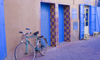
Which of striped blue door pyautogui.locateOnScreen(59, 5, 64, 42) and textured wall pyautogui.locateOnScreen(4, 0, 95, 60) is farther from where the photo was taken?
striped blue door pyautogui.locateOnScreen(59, 5, 64, 42)

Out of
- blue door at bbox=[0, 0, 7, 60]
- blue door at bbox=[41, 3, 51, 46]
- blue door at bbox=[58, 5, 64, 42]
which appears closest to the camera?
blue door at bbox=[0, 0, 7, 60]

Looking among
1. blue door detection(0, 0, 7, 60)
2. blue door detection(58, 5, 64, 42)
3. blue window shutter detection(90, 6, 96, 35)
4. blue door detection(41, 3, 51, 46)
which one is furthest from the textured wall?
blue window shutter detection(90, 6, 96, 35)

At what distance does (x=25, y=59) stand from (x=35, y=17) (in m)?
1.83

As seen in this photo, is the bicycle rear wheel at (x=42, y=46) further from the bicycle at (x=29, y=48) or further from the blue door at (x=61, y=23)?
the blue door at (x=61, y=23)

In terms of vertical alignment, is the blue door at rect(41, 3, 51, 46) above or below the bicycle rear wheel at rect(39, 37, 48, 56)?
above

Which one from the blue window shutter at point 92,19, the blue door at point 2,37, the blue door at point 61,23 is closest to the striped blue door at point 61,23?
the blue door at point 61,23

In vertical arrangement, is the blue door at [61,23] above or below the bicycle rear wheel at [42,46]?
above

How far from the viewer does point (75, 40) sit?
8.66 m

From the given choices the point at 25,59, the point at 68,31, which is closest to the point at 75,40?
the point at 68,31

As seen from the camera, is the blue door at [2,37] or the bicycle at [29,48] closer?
the blue door at [2,37]

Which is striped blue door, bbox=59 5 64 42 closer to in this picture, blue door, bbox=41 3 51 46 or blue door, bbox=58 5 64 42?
blue door, bbox=58 5 64 42

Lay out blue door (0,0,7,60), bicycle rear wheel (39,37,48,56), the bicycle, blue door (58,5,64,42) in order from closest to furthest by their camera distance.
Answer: blue door (0,0,7,60)
the bicycle
bicycle rear wheel (39,37,48,56)
blue door (58,5,64,42)

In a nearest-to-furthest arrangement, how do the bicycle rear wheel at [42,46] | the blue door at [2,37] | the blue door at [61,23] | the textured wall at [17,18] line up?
1. the blue door at [2,37]
2. the textured wall at [17,18]
3. the bicycle rear wheel at [42,46]
4. the blue door at [61,23]

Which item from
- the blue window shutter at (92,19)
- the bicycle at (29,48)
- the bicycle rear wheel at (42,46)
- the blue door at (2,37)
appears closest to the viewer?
the blue door at (2,37)
